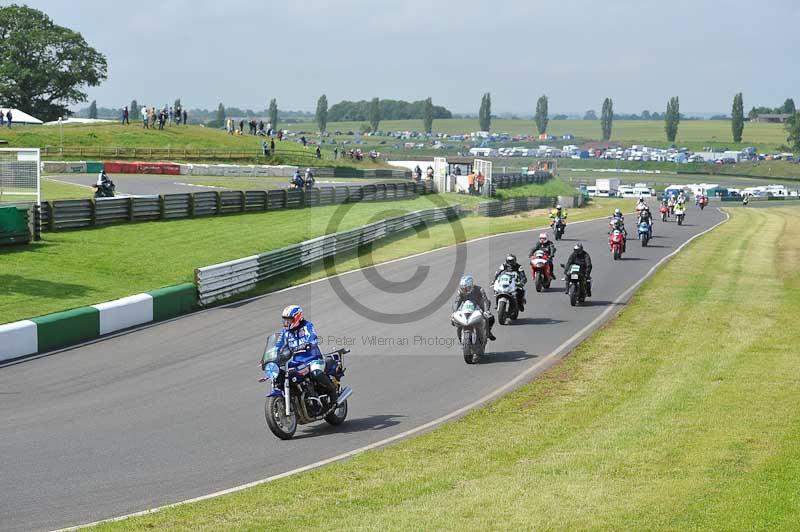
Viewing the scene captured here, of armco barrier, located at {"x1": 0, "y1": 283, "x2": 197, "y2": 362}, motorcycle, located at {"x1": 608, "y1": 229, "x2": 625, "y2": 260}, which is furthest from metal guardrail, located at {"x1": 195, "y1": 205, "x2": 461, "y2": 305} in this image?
motorcycle, located at {"x1": 608, "y1": 229, "x2": 625, "y2": 260}

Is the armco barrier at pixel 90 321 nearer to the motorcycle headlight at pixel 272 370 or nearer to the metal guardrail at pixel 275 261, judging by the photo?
the metal guardrail at pixel 275 261

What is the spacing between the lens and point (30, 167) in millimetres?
29531

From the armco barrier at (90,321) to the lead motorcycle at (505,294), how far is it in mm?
7682

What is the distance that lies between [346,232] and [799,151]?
561 ft

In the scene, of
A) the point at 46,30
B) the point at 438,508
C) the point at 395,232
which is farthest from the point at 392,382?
the point at 46,30

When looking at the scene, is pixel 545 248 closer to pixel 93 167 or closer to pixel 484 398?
pixel 484 398

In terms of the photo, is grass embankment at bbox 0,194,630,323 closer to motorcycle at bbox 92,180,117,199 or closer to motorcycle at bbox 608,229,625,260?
motorcycle at bbox 92,180,117,199

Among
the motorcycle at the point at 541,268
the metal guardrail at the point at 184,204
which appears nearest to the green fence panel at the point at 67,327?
the motorcycle at the point at 541,268

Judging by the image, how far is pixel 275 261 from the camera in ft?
102

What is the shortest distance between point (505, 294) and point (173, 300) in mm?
7982

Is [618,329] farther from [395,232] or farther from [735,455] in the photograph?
[395,232]

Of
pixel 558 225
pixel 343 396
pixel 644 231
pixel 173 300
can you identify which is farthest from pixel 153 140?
pixel 343 396

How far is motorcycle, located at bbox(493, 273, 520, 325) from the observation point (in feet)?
76.4

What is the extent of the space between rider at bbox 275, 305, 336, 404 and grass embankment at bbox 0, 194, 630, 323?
32.4 ft
